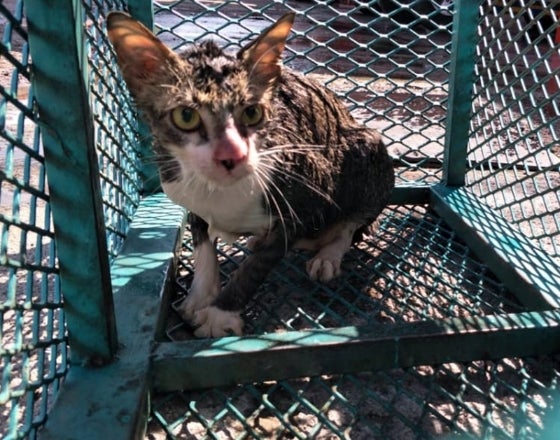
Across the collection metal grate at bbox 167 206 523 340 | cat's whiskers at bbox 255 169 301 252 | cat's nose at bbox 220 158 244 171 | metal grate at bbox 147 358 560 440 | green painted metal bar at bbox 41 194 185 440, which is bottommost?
metal grate at bbox 147 358 560 440

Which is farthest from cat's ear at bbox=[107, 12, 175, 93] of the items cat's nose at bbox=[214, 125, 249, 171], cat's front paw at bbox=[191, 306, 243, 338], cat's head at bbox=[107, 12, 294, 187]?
cat's front paw at bbox=[191, 306, 243, 338]

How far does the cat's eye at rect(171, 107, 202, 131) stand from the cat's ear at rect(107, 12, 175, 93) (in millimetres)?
110

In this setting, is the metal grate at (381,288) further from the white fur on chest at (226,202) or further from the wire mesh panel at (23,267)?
the wire mesh panel at (23,267)

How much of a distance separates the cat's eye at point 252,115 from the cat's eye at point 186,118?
4.6 inches

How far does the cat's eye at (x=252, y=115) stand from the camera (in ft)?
Result: 4.65

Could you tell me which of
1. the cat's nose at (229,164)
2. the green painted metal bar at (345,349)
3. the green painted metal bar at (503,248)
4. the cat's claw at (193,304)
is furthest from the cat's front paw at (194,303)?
the green painted metal bar at (503,248)

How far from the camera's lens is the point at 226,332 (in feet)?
5.06

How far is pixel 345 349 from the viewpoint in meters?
1.33

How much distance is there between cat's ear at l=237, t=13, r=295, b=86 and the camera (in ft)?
4.65

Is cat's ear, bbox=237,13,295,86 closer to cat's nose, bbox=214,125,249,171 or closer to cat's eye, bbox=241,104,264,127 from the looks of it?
cat's eye, bbox=241,104,264,127

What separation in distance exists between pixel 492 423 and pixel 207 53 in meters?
1.04

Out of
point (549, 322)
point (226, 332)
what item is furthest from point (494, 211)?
point (226, 332)

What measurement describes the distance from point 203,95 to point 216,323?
1.86ft

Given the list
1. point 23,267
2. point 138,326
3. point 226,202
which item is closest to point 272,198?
point 226,202
